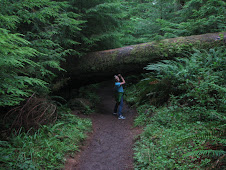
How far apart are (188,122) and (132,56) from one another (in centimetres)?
467

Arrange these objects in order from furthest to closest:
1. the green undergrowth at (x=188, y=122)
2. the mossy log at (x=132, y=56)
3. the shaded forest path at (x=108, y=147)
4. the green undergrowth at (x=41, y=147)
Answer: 1. the mossy log at (x=132, y=56)
2. the shaded forest path at (x=108, y=147)
3. the green undergrowth at (x=41, y=147)
4. the green undergrowth at (x=188, y=122)

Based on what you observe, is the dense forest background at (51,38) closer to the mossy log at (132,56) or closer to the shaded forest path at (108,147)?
the mossy log at (132,56)

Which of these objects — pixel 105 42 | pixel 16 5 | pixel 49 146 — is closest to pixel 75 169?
pixel 49 146

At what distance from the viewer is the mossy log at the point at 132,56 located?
7.55 m

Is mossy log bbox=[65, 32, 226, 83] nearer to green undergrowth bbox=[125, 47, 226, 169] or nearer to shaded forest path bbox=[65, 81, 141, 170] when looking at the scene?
green undergrowth bbox=[125, 47, 226, 169]

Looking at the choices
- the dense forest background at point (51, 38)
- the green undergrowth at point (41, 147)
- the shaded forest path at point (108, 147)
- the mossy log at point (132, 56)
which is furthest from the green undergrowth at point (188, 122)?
the green undergrowth at point (41, 147)

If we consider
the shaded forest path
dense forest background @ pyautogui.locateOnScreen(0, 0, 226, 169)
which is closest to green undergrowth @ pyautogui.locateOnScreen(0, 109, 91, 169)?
dense forest background @ pyautogui.locateOnScreen(0, 0, 226, 169)

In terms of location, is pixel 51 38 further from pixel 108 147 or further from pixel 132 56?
pixel 108 147

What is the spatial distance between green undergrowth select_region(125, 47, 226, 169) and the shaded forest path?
0.42 metres

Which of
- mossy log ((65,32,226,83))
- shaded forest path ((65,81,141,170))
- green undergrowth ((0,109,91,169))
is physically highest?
mossy log ((65,32,226,83))

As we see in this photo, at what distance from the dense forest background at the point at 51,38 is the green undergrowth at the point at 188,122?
0.14 metres

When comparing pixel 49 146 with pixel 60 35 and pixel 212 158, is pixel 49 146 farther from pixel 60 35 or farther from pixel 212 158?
pixel 60 35

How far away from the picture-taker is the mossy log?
24.8ft

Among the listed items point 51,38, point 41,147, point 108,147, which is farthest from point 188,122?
point 51,38
